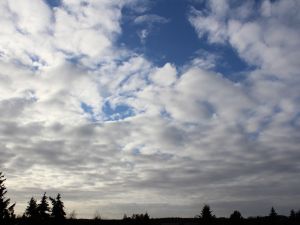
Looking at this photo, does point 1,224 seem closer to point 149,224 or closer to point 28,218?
point 28,218

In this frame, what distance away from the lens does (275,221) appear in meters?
103

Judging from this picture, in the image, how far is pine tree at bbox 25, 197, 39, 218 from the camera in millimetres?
64225

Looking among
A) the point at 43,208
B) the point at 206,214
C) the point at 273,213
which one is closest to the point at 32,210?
the point at 43,208

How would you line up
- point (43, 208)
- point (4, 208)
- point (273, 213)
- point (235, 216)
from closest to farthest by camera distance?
point (4, 208), point (43, 208), point (235, 216), point (273, 213)

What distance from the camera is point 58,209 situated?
218 ft

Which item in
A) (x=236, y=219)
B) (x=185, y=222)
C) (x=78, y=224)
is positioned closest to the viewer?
(x=236, y=219)

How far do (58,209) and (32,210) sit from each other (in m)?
4.15

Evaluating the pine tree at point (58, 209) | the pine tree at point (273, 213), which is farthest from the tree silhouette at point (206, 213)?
the pine tree at point (273, 213)

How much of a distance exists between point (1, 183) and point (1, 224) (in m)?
3.62

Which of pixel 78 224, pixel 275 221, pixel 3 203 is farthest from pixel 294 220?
pixel 3 203

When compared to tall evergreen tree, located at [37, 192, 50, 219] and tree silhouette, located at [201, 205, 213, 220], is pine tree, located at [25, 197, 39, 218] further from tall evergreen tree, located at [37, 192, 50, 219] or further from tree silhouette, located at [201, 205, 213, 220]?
tree silhouette, located at [201, 205, 213, 220]

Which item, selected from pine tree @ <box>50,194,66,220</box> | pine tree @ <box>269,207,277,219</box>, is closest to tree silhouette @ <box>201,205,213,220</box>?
pine tree @ <box>50,194,66,220</box>

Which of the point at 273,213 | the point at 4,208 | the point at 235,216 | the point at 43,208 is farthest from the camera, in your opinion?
the point at 273,213

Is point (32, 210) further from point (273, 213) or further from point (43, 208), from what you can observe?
point (273, 213)
